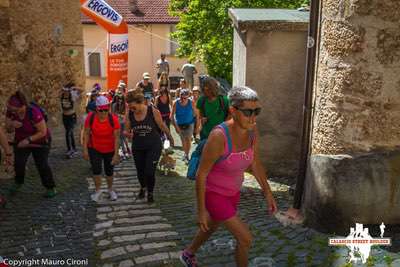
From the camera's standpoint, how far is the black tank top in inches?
249

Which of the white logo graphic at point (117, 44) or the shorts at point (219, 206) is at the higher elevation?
the white logo graphic at point (117, 44)

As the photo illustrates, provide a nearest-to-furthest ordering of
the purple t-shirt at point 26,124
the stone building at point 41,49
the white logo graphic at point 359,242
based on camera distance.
Result: the white logo graphic at point 359,242, the purple t-shirt at point 26,124, the stone building at point 41,49

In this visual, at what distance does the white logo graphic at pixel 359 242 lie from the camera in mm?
4516

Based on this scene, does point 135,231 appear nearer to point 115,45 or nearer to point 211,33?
point 115,45

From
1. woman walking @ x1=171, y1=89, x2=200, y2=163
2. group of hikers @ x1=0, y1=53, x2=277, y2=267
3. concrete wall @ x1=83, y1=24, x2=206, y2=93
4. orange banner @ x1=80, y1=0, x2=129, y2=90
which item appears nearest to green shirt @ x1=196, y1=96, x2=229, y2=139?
group of hikers @ x1=0, y1=53, x2=277, y2=267

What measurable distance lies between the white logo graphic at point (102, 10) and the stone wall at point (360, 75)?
8196mm

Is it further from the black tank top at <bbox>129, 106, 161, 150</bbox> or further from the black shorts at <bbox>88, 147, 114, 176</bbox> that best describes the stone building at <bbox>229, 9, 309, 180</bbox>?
the black shorts at <bbox>88, 147, 114, 176</bbox>

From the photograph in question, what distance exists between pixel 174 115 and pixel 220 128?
5.46 metres

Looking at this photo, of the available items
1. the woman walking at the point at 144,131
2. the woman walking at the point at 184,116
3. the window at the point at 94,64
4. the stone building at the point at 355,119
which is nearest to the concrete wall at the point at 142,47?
the window at the point at 94,64

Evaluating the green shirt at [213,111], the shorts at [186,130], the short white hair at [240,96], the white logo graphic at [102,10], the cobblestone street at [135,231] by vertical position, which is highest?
the white logo graphic at [102,10]

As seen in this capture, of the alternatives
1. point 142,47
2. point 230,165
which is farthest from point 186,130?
point 142,47

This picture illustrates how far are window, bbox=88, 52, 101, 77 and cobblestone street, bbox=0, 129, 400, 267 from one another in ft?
67.7

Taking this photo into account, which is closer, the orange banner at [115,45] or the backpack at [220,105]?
the backpack at [220,105]

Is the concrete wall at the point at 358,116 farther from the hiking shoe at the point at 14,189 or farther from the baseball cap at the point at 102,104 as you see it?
the hiking shoe at the point at 14,189
